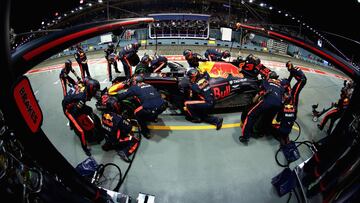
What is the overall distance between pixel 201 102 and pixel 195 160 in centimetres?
171

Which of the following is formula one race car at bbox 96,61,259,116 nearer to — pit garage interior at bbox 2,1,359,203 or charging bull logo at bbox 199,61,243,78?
charging bull logo at bbox 199,61,243,78

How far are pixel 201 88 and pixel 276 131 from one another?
94.6 inches

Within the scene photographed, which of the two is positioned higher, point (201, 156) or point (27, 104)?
point (27, 104)

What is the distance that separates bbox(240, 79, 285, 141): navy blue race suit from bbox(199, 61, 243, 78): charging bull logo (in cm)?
225

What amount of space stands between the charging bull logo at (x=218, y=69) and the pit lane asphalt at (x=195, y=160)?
58.6 inches

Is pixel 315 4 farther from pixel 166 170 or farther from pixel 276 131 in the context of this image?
pixel 166 170

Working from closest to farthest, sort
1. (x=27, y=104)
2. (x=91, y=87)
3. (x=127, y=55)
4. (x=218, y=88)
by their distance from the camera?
1. (x=27, y=104)
2. (x=91, y=87)
3. (x=218, y=88)
4. (x=127, y=55)

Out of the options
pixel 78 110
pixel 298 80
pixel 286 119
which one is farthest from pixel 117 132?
pixel 298 80

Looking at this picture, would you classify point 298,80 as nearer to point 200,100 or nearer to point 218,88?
point 218,88

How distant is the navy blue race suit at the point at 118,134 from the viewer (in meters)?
5.53

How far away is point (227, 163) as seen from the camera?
229 inches

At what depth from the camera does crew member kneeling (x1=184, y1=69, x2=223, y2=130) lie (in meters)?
6.73

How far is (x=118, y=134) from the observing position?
224 inches

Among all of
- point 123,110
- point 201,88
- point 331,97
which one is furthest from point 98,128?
point 331,97
